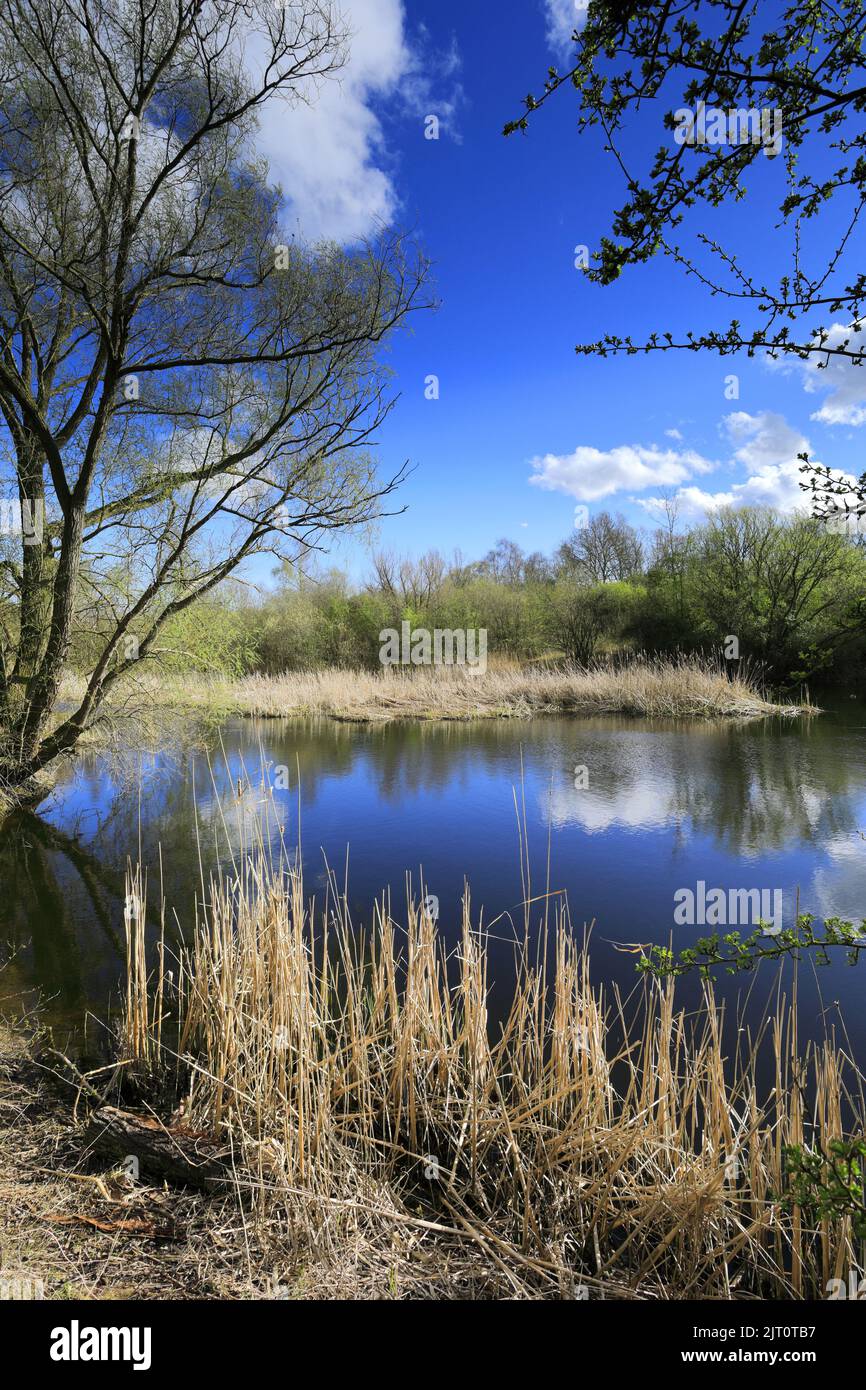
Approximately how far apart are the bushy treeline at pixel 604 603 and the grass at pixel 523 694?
141 centimetres

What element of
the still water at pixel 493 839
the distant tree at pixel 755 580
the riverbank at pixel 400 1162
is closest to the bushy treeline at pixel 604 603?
the distant tree at pixel 755 580

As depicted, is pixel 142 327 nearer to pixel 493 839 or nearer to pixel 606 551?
pixel 493 839

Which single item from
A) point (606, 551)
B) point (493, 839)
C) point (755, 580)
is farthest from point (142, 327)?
point (606, 551)

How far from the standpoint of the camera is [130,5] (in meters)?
6.00

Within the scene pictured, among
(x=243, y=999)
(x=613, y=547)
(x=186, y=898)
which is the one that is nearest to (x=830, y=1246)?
(x=243, y=999)

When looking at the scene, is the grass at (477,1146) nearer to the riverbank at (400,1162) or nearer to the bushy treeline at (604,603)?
the riverbank at (400,1162)

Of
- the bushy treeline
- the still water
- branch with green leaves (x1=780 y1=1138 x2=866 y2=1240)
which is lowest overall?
the still water

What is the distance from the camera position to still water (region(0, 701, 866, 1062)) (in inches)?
201

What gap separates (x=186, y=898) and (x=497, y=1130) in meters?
4.59

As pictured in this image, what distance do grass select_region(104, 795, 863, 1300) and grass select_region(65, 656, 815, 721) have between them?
14.9 m

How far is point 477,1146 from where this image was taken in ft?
9.26

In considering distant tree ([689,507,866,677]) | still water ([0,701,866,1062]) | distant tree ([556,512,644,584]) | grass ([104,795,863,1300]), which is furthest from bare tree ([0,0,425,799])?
distant tree ([556,512,644,584])

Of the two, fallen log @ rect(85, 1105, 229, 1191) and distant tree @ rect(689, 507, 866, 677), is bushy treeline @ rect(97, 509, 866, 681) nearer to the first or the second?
distant tree @ rect(689, 507, 866, 677)
